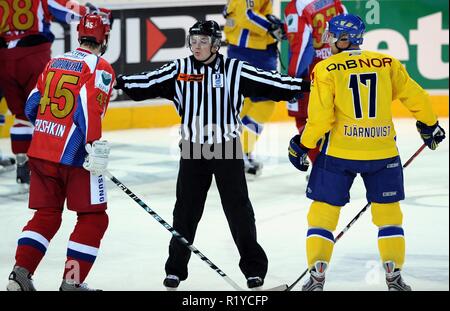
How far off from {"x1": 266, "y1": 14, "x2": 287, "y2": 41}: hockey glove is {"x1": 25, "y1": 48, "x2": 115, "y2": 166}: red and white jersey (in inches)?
137

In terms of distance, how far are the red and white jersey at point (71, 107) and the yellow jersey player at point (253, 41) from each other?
11.5ft

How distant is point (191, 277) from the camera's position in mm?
6566

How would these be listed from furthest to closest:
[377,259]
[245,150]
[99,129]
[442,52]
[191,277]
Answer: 1. [442,52]
2. [245,150]
3. [377,259]
4. [191,277]
5. [99,129]

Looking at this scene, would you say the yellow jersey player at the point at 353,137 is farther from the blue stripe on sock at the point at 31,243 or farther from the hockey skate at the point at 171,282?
the blue stripe on sock at the point at 31,243

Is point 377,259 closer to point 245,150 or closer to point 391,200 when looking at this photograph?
point 391,200

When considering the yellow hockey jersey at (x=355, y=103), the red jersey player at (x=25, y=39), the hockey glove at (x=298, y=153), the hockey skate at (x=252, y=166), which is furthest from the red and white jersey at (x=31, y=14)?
the yellow hockey jersey at (x=355, y=103)

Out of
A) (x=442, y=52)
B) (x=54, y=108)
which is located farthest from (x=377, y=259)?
(x=442, y=52)

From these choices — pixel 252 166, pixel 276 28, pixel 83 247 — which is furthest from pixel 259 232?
pixel 83 247

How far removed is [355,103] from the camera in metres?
5.69

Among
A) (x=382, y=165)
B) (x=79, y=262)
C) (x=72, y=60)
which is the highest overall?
(x=72, y=60)

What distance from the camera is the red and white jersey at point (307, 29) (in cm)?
835

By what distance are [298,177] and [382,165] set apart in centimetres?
372

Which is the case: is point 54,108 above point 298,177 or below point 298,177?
above

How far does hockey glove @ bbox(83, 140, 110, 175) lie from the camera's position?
5594mm
